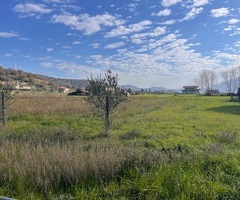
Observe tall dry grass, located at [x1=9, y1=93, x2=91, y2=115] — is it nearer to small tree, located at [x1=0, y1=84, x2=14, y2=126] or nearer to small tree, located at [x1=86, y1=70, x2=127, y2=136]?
small tree, located at [x1=0, y1=84, x2=14, y2=126]

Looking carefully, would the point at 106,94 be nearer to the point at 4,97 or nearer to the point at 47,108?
the point at 4,97

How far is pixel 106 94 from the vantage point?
39.8 feet

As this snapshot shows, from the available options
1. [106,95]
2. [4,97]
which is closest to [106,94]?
[106,95]

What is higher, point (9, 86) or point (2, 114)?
point (9, 86)

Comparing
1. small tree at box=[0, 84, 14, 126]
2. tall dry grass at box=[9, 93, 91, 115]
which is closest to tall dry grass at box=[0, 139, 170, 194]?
small tree at box=[0, 84, 14, 126]

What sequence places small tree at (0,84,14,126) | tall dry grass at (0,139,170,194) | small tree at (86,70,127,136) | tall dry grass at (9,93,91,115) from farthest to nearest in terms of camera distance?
tall dry grass at (9,93,91,115) < small tree at (0,84,14,126) < small tree at (86,70,127,136) < tall dry grass at (0,139,170,194)

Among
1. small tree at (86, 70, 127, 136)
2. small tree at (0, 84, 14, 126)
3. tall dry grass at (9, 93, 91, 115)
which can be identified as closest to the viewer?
small tree at (86, 70, 127, 136)

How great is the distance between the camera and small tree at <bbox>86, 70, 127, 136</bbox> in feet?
39.7

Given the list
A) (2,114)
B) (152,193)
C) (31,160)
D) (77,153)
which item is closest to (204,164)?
(152,193)

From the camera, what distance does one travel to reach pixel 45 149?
650 centimetres

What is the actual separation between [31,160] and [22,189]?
915 mm

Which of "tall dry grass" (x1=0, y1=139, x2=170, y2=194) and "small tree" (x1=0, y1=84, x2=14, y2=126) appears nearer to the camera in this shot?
"tall dry grass" (x1=0, y1=139, x2=170, y2=194)

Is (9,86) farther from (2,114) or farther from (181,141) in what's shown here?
Result: (181,141)

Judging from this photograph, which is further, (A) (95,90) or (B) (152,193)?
(A) (95,90)
